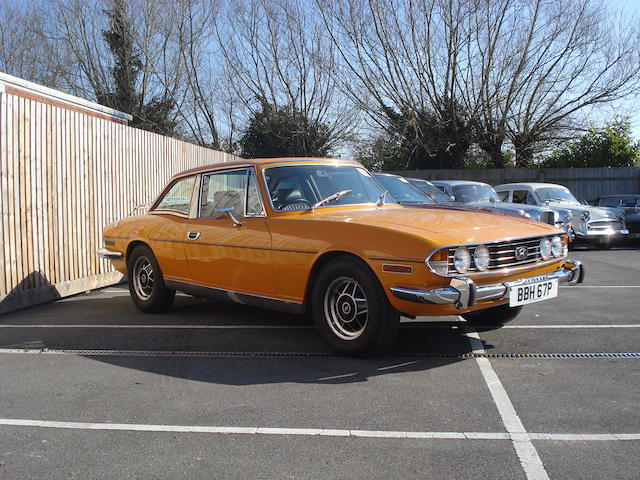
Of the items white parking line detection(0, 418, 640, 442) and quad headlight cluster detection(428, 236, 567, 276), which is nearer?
white parking line detection(0, 418, 640, 442)

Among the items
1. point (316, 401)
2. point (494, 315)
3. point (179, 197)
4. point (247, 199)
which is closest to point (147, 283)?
point (179, 197)

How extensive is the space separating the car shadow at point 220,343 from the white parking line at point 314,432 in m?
0.81

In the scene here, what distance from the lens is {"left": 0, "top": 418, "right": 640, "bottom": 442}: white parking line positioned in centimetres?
307

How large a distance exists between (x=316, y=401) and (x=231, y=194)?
2566mm

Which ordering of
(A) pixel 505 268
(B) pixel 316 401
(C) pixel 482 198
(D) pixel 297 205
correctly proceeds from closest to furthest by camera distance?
(B) pixel 316 401 < (A) pixel 505 268 < (D) pixel 297 205 < (C) pixel 482 198

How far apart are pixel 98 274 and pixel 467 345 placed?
5.87 metres

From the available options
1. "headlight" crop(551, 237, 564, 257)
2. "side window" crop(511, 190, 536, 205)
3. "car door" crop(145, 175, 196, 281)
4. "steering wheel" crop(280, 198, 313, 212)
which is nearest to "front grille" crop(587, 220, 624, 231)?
"side window" crop(511, 190, 536, 205)

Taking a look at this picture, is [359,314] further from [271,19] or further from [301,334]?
[271,19]

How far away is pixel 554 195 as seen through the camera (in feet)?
45.1

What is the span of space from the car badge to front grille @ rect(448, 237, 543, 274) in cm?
2

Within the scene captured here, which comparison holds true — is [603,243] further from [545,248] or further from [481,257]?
[481,257]

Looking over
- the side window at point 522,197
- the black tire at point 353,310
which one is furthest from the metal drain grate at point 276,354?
the side window at point 522,197

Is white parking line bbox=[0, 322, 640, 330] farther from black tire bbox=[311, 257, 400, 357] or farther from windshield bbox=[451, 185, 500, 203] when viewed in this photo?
windshield bbox=[451, 185, 500, 203]

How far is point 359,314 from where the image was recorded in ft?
14.8
